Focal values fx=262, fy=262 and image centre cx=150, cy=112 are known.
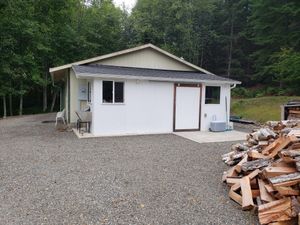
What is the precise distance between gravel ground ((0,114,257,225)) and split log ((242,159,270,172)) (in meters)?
0.53

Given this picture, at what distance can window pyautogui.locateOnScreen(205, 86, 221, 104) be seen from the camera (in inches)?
460

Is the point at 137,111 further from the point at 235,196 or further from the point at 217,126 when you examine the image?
the point at 235,196

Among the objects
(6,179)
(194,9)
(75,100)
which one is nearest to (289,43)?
(194,9)

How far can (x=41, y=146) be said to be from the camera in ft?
25.8

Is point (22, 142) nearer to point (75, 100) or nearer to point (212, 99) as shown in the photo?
point (75, 100)

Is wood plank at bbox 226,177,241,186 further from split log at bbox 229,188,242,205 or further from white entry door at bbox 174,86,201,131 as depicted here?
white entry door at bbox 174,86,201,131

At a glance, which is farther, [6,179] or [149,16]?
[149,16]

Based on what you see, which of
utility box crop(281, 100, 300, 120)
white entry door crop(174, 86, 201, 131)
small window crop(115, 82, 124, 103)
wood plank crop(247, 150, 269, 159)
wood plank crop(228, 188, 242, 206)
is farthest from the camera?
white entry door crop(174, 86, 201, 131)

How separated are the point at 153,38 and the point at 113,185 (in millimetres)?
22310

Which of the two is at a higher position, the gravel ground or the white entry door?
the white entry door

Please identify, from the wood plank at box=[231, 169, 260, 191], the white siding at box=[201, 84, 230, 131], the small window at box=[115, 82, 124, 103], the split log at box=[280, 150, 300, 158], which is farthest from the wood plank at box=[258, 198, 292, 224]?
the white siding at box=[201, 84, 230, 131]

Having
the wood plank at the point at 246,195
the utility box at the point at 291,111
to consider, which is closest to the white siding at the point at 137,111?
the utility box at the point at 291,111

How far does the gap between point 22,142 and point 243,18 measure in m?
26.1

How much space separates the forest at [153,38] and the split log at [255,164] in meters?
14.6
